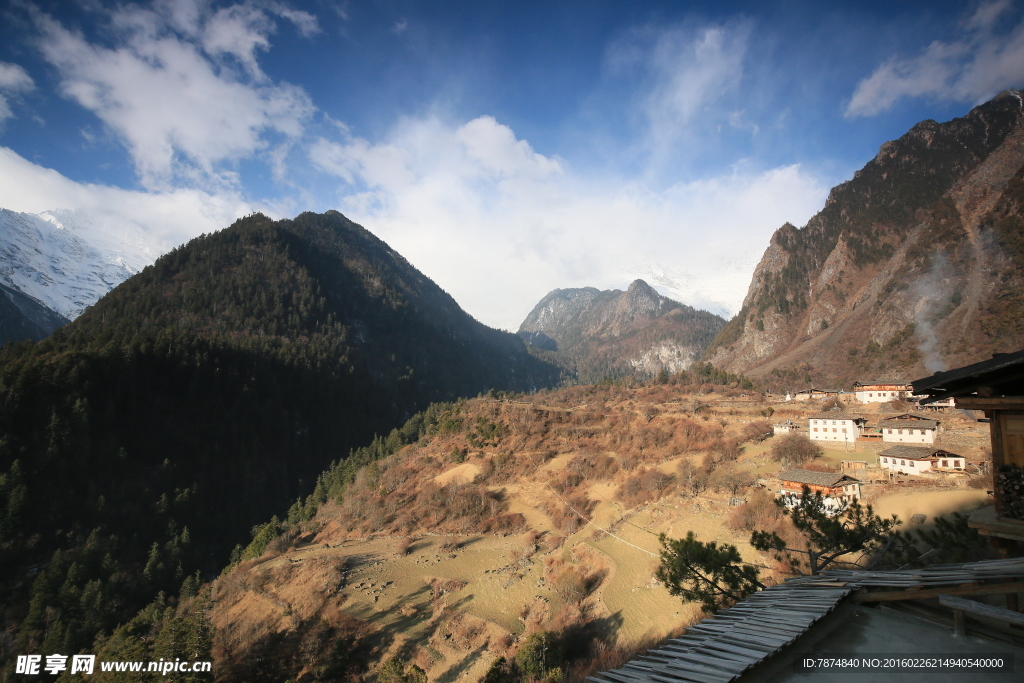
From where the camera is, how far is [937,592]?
14.1ft

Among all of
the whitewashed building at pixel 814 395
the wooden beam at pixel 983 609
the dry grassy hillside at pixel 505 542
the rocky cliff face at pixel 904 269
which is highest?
the rocky cliff face at pixel 904 269

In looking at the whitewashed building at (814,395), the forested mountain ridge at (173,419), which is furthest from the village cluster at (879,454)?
the forested mountain ridge at (173,419)

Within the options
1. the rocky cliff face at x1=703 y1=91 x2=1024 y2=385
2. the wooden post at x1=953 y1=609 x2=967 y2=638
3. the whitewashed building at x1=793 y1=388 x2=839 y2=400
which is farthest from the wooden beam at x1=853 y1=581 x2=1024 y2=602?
the rocky cliff face at x1=703 y1=91 x2=1024 y2=385

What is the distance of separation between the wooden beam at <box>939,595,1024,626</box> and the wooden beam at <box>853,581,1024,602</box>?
0.11 meters

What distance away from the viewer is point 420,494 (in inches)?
1503

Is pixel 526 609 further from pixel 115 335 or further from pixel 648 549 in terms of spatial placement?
pixel 115 335

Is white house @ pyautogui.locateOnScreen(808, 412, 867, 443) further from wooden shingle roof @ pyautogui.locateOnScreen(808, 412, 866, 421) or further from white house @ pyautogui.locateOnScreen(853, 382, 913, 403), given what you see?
white house @ pyautogui.locateOnScreen(853, 382, 913, 403)

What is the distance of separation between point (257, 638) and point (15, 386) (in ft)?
163

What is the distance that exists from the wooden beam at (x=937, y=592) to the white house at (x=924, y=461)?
28.2 metres

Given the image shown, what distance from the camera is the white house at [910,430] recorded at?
30578 mm

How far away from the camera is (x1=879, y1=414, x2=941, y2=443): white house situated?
30.6m

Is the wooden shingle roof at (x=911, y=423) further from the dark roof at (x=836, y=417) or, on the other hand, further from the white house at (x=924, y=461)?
the white house at (x=924, y=461)

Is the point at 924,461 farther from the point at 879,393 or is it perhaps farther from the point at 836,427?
the point at 879,393

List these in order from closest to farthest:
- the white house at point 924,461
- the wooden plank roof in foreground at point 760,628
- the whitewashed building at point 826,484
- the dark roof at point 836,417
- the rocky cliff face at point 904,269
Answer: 1. the wooden plank roof in foreground at point 760,628
2. the whitewashed building at point 826,484
3. the white house at point 924,461
4. the dark roof at point 836,417
5. the rocky cliff face at point 904,269
